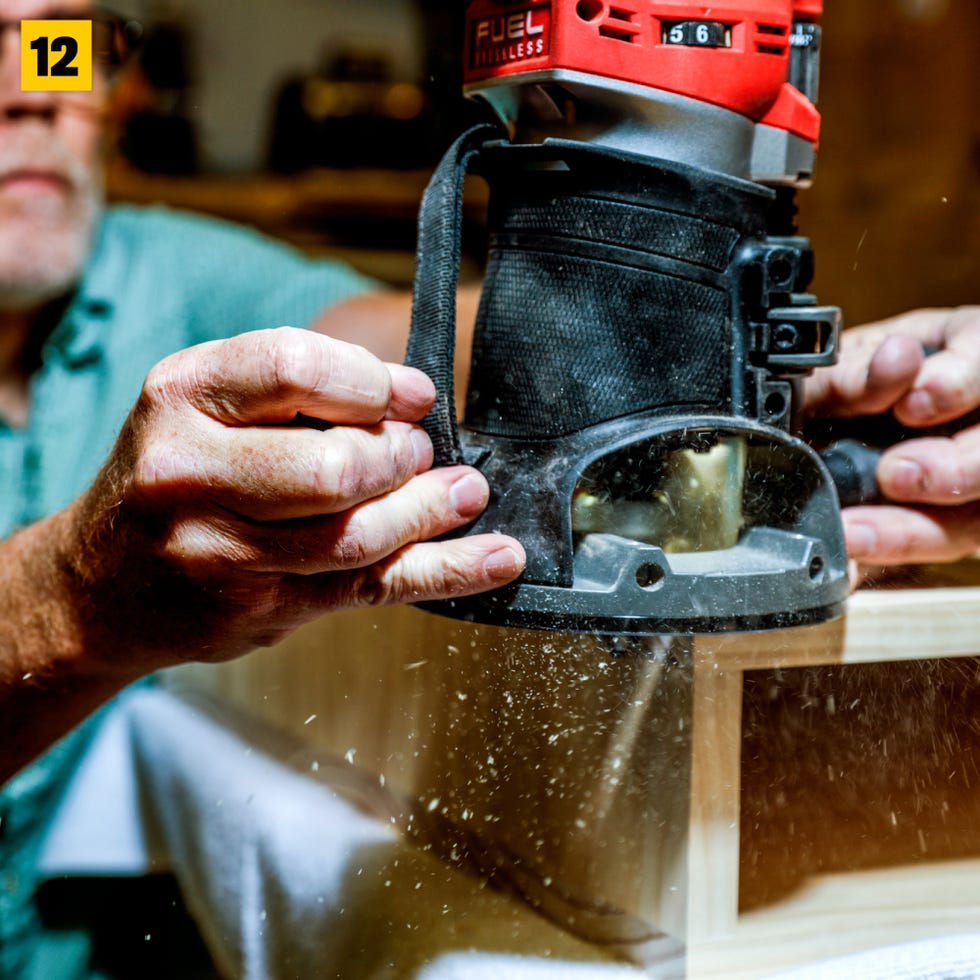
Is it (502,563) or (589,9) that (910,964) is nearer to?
(502,563)

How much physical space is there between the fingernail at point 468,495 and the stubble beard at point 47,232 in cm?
56

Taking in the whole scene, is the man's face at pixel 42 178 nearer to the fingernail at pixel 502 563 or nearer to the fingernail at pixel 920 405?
the fingernail at pixel 502 563

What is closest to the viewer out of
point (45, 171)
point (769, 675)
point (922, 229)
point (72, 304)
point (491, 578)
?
point (491, 578)

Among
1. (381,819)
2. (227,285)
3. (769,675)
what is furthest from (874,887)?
(227,285)

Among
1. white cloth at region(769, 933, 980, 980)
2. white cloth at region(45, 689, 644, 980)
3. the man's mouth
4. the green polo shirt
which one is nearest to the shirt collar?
the green polo shirt

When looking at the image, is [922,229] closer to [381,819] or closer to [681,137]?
[681,137]

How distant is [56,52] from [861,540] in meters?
0.50

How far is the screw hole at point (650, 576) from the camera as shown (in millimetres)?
436

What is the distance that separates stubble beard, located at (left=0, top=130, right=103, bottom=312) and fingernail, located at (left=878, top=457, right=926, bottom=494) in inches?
25.9

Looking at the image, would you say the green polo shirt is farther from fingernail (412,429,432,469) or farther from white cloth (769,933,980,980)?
white cloth (769,933,980,980)

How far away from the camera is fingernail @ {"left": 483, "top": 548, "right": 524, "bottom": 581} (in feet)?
1.42

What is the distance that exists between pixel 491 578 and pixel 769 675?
0.18 m

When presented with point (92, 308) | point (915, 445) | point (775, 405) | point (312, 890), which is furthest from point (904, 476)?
point (92, 308)

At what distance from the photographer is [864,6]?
0.79 m
